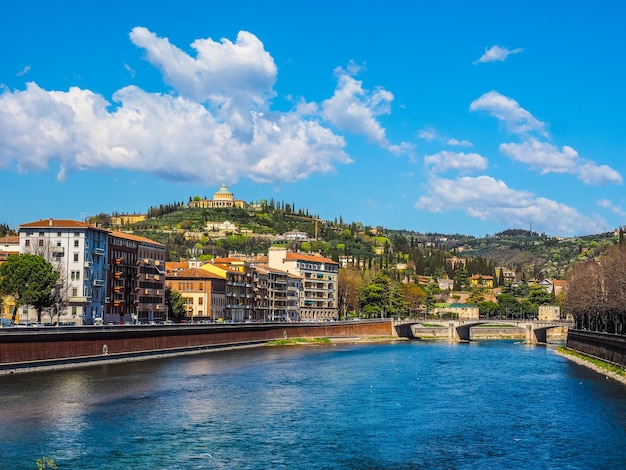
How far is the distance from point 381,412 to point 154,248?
8548 centimetres

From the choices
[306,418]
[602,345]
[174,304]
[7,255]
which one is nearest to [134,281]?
[174,304]

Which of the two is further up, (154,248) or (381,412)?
(154,248)

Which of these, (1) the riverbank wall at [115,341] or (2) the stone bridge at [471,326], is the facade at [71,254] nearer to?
(1) the riverbank wall at [115,341]

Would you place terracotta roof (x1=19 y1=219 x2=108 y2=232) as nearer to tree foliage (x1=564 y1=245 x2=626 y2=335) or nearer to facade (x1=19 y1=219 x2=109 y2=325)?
facade (x1=19 y1=219 x2=109 y2=325)

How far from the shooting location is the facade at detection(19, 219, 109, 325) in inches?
4286

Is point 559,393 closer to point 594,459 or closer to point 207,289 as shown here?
point 594,459

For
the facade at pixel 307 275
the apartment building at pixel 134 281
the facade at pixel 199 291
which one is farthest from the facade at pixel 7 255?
the facade at pixel 307 275

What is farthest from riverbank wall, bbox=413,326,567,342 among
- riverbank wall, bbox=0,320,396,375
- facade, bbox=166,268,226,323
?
facade, bbox=166,268,226,323

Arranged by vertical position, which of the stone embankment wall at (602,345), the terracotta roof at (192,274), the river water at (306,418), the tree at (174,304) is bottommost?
the river water at (306,418)

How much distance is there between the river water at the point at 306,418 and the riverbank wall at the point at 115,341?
7.36 feet

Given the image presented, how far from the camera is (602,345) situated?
316 ft

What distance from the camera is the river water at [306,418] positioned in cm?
4169

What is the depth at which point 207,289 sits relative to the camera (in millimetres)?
145875

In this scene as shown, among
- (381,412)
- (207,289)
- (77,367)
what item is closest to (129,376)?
(77,367)
